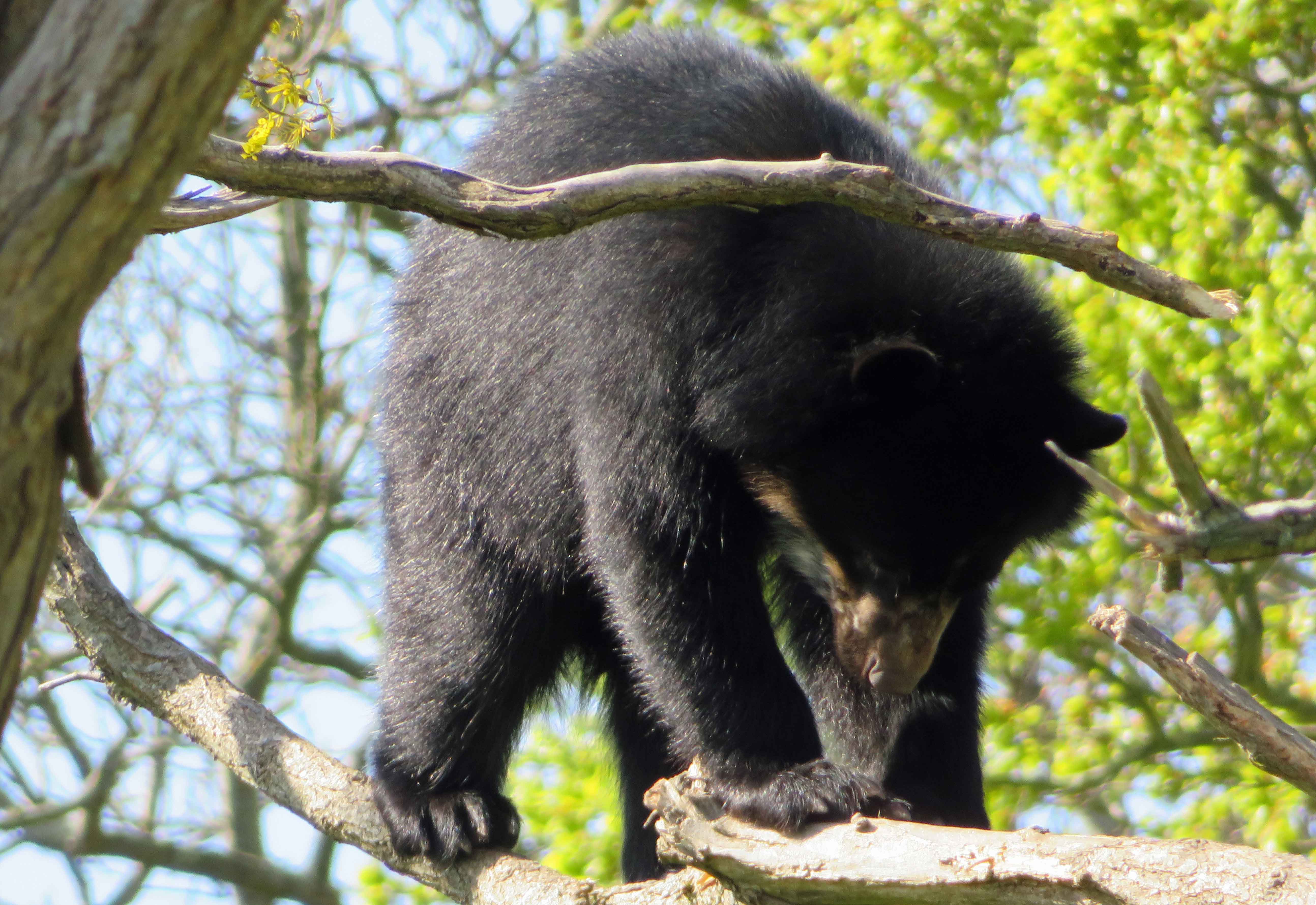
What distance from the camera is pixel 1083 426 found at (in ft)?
13.4

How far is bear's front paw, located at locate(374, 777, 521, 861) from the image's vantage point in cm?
427

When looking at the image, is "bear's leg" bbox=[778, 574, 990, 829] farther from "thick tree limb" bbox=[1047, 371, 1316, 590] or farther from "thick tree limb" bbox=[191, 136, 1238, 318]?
"thick tree limb" bbox=[191, 136, 1238, 318]

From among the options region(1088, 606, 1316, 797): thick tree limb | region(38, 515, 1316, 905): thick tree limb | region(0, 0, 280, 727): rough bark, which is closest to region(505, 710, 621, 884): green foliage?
region(38, 515, 1316, 905): thick tree limb

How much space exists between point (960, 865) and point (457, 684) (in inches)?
87.7

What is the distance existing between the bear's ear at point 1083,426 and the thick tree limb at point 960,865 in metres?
1.41

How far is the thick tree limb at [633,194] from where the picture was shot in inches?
97.8

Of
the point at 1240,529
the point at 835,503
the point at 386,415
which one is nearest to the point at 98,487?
the point at 1240,529

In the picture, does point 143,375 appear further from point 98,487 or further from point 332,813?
point 98,487

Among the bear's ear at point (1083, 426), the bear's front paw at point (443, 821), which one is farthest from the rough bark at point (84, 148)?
the bear's ear at point (1083, 426)

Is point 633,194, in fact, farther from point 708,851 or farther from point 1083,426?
point 1083,426

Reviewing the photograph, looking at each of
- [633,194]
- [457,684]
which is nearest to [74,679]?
[457,684]

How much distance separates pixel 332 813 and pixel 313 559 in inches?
248

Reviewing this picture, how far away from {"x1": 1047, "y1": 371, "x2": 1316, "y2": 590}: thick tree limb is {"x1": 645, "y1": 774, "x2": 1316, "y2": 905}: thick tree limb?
0.50 m

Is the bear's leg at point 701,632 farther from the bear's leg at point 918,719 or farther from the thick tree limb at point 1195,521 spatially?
the thick tree limb at point 1195,521
